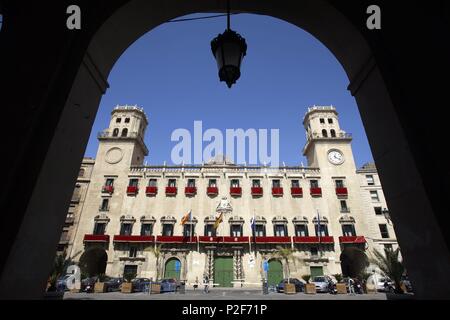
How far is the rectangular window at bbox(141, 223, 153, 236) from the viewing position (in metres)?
29.7

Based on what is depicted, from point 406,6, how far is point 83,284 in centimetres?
2601

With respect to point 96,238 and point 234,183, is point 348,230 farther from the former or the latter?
point 96,238

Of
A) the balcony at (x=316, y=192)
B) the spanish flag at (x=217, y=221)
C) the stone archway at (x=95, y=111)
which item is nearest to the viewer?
the stone archway at (x=95, y=111)

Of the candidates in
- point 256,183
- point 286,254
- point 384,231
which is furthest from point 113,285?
point 384,231

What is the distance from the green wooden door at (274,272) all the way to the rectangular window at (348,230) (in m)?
8.45

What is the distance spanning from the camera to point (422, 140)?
246 cm

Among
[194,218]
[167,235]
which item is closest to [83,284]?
[167,235]

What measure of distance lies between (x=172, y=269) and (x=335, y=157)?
25.0 m

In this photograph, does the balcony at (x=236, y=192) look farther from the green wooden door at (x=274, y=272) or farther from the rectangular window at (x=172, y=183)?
the green wooden door at (x=274, y=272)

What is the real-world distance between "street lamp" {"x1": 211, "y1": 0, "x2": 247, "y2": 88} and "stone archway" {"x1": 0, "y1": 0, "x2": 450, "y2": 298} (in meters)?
0.92

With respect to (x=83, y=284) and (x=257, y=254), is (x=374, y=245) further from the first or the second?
(x=83, y=284)

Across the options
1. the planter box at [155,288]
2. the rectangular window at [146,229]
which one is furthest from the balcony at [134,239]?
the planter box at [155,288]

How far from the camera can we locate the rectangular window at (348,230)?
1174 inches
